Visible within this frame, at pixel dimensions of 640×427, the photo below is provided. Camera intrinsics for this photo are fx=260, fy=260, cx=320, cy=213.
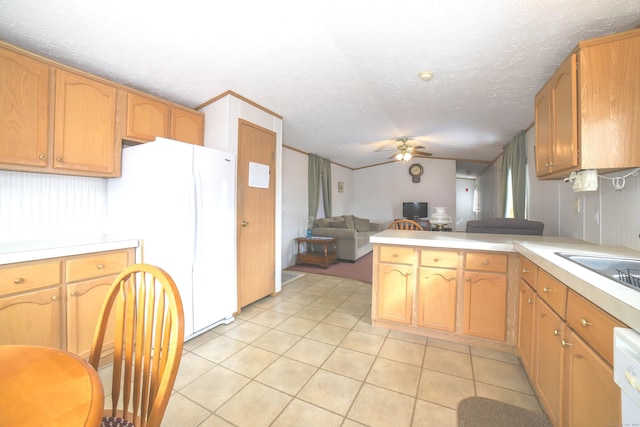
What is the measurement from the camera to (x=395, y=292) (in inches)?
93.3

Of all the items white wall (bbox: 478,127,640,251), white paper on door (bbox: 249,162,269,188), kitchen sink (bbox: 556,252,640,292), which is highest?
white paper on door (bbox: 249,162,269,188)

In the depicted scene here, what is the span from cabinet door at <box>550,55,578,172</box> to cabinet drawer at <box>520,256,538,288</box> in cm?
63

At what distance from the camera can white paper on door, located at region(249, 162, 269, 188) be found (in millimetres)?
2898

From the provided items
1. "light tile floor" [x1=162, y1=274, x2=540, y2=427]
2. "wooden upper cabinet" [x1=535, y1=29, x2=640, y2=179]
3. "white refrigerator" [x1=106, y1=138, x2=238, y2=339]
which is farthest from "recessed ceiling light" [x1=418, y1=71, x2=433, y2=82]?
"light tile floor" [x1=162, y1=274, x2=540, y2=427]

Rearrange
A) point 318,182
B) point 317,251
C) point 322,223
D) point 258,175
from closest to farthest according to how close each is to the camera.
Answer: point 258,175 < point 317,251 < point 322,223 < point 318,182

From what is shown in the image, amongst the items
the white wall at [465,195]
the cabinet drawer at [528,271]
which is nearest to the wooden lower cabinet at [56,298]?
the cabinet drawer at [528,271]

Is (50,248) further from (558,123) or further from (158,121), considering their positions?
(558,123)

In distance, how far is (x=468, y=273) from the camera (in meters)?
2.10

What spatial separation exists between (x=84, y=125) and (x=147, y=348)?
78.5 inches

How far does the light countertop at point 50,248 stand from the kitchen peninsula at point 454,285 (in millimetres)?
2051

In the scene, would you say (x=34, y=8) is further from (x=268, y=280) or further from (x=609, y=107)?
(x=609, y=107)

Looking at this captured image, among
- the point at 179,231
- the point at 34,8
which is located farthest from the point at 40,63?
the point at 179,231

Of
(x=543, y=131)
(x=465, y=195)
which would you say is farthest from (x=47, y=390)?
(x=465, y=195)

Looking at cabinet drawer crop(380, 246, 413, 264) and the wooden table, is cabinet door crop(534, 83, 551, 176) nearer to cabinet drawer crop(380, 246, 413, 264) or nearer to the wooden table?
cabinet drawer crop(380, 246, 413, 264)
